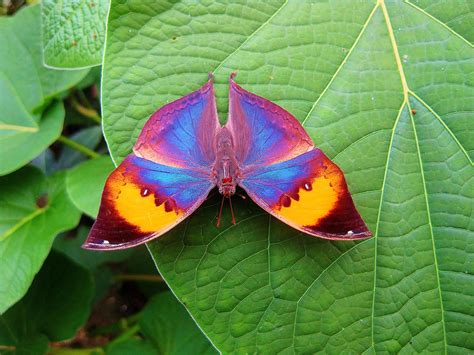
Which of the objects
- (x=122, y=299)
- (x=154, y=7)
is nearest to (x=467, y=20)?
(x=154, y=7)

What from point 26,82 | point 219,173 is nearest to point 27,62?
point 26,82

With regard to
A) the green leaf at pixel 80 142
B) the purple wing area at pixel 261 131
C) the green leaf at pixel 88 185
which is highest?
the purple wing area at pixel 261 131

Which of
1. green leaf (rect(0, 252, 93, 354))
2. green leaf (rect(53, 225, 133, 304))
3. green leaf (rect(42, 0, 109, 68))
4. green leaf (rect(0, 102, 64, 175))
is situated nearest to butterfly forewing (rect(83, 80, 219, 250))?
green leaf (rect(42, 0, 109, 68))

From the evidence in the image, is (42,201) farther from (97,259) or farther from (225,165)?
(225,165)

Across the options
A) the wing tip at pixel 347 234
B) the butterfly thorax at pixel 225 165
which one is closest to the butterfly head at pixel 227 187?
the butterfly thorax at pixel 225 165

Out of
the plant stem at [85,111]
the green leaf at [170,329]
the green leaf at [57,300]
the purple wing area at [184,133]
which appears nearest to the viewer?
the purple wing area at [184,133]

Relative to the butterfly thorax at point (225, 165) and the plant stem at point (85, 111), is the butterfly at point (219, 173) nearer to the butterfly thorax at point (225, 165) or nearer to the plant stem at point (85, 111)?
the butterfly thorax at point (225, 165)
